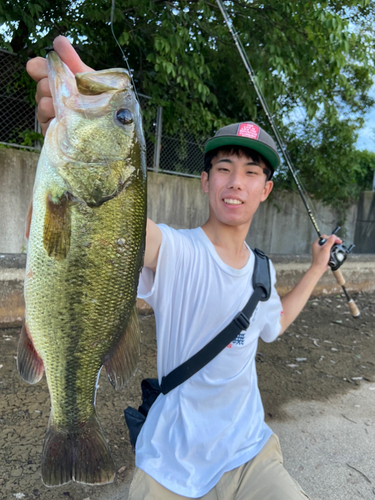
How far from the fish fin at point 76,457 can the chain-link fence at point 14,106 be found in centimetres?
563

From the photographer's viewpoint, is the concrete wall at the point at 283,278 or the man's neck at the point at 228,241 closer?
the man's neck at the point at 228,241

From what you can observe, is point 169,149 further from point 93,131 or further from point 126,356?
point 126,356

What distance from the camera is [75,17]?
5.80 metres

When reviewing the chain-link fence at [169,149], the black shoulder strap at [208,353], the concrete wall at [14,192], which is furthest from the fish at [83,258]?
the chain-link fence at [169,149]

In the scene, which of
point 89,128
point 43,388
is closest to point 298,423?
point 43,388

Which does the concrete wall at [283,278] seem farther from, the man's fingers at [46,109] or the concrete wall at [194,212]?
the man's fingers at [46,109]

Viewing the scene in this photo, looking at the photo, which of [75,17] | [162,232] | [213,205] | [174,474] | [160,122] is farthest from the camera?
[160,122]

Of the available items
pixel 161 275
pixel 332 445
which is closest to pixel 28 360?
pixel 161 275

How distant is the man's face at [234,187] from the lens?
1913 millimetres

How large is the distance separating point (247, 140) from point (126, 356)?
46.8 inches

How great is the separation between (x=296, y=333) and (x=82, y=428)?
4.25 m

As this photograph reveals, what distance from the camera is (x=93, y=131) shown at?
1.39 meters

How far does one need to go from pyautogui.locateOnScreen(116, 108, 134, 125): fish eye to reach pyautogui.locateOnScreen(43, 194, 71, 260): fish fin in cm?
36

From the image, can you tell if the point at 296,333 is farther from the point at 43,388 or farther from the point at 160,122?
the point at 160,122
